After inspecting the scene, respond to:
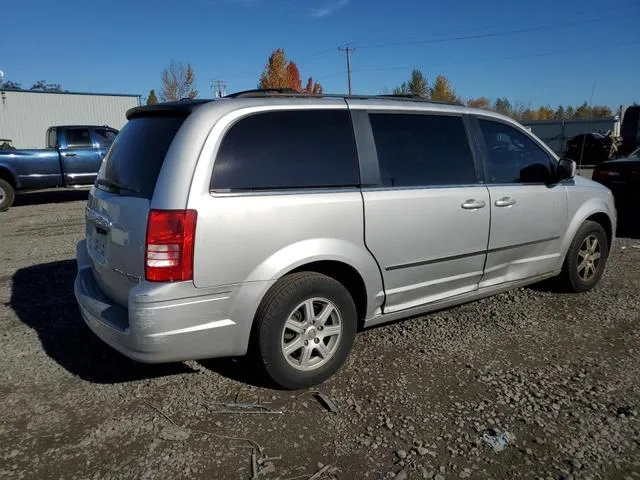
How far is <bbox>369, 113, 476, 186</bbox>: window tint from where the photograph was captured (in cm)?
352

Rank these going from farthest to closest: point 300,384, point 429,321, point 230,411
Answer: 1. point 429,321
2. point 300,384
3. point 230,411

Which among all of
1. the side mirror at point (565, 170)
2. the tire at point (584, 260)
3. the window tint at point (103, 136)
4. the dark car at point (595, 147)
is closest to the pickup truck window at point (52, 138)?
the window tint at point (103, 136)

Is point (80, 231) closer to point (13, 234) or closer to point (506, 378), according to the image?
point (13, 234)

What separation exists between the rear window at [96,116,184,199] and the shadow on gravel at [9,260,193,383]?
1243 mm

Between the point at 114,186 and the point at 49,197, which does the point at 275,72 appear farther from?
the point at 114,186

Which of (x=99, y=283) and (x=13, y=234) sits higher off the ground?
(x=99, y=283)

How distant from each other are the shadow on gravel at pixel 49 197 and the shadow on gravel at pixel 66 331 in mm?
8761

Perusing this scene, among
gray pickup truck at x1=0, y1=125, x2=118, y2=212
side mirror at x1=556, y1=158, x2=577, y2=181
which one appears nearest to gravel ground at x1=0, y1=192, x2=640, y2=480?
side mirror at x1=556, y1=158, x2=577, y2=181

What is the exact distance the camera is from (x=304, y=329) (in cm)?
316

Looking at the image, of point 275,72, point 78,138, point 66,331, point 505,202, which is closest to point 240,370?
point 66,331

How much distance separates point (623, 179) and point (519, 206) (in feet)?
15.4

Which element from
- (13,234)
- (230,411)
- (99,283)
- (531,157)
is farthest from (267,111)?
(13,234)

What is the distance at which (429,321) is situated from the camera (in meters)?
4.33

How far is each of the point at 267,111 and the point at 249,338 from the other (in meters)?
1.37
